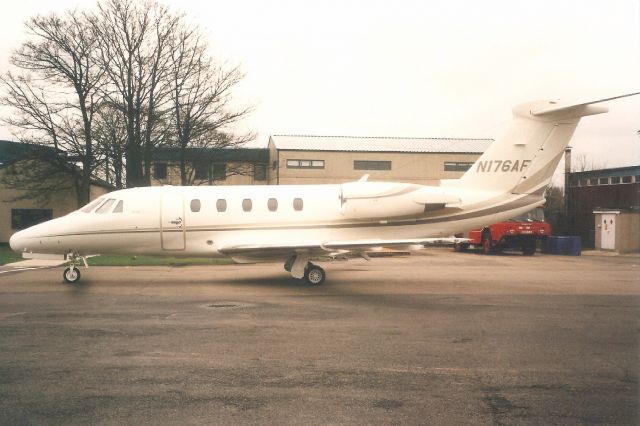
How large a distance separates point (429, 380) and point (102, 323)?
5984 millimetres

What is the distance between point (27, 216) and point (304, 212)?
98.6ft

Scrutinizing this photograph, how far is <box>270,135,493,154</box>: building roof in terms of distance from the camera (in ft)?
135

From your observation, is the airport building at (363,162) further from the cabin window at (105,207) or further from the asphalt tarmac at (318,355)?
the asphalt tarmac at (318,355)

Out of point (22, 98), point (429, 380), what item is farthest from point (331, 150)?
point (429, 380)

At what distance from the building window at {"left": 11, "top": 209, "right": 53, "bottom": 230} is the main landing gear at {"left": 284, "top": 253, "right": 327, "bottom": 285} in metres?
29.3

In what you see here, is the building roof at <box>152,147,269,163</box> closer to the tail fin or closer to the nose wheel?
the nose wheel

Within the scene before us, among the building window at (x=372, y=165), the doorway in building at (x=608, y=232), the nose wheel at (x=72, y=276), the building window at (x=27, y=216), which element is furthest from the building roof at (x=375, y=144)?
the nose wheel at (x=72, y=276)

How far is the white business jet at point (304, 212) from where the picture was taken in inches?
604

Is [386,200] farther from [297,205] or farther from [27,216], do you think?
[27,216]

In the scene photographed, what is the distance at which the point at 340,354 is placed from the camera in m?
7.57

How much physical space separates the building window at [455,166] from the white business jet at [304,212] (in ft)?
80.9

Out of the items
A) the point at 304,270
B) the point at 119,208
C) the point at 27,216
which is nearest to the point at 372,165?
the point at 27,216

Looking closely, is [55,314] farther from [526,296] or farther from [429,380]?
[526,296]

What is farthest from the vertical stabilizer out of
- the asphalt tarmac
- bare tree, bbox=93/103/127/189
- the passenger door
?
bare tree, bbox=93/103/127/189
